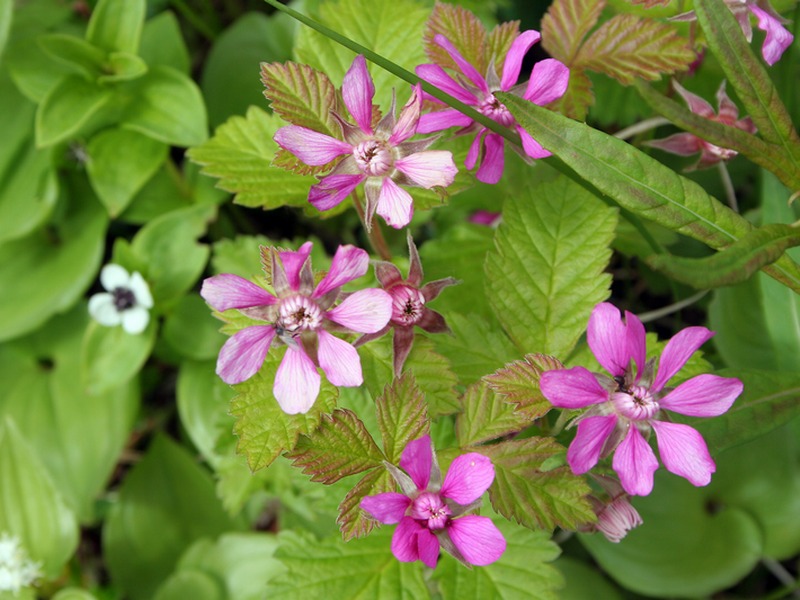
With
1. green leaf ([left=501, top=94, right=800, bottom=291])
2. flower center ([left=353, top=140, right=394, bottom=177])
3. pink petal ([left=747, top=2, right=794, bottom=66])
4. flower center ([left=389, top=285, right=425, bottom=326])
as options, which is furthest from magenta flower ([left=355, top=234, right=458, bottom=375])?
pink petal ([left=747, top=2, right=794, bottom=66])

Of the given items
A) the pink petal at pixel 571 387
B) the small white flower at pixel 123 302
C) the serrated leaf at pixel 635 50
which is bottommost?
the small white flower at pixel 123 302

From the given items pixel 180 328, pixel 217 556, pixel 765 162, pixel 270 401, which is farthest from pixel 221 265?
pixel 765 162

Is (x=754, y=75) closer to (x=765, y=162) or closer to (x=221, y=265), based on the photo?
(x=765, y=162)

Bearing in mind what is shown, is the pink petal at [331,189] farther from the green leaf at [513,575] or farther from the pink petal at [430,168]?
the green leaf at [513,575]

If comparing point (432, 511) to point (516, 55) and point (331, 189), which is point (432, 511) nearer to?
point (331, 189)

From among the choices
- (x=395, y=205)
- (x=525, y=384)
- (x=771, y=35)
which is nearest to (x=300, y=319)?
(x=395, y=205)

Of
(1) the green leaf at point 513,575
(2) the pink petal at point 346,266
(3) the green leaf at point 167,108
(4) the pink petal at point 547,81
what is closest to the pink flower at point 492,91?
(4) the pink petal at point 547,81

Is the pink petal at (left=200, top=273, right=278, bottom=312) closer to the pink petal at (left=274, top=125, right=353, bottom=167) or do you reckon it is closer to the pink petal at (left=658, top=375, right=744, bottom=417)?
the pink petal at (left=274, top=125, right=353, bottom=167)
